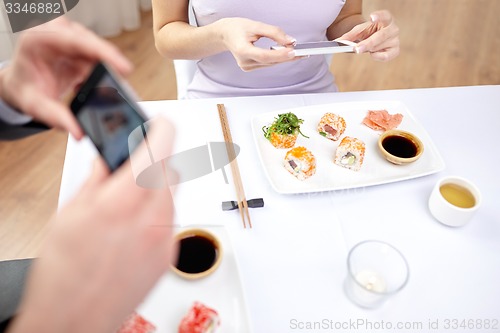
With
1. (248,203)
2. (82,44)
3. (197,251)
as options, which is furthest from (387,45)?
(82,44)

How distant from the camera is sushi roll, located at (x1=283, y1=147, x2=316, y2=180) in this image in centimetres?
107

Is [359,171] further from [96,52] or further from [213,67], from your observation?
[96,52]

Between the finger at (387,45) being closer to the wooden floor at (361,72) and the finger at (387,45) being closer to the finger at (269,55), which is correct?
the finger at (269,55)

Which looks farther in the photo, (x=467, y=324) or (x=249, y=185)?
(x=249, y=185)

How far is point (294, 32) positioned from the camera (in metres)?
1.38

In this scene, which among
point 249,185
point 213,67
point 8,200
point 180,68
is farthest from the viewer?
point 8,200

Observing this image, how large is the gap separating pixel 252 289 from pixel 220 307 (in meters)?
0.08

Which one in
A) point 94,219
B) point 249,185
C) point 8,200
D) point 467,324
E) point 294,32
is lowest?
point 8,200

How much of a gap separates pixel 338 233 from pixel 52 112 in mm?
640

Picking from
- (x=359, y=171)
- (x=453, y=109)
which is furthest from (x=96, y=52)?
(x=453, y=109)

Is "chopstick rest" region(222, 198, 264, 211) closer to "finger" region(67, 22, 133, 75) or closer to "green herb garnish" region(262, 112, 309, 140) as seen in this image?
"green herb garnish" region(262, 112, 309, 140)

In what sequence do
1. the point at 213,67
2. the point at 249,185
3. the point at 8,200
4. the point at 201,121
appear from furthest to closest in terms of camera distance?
the point at 8,200, the point at 213,67, the point at 201,121, the point at 249,185

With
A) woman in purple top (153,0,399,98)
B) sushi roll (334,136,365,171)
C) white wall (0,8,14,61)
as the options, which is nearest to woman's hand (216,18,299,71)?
woman in purple top (153,0,399,98)

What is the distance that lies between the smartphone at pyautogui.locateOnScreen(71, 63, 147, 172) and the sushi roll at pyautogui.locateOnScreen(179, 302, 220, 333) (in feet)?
1.12
